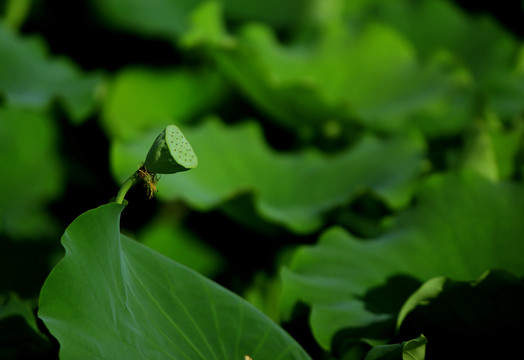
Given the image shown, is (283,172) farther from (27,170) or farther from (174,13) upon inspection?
(174,13)

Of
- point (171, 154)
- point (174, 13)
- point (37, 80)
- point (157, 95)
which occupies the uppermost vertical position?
point (171, 154)

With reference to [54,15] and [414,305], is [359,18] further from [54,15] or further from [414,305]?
[414,305]

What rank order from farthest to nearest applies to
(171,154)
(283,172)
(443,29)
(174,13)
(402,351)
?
1. (443,29)
2. (174,13)
3. (283,172)
4. (402,351)
5. (171,154)

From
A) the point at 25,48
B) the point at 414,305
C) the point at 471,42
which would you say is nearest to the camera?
the point at 414,305

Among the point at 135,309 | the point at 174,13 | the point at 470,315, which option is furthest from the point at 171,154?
the point at 174,13

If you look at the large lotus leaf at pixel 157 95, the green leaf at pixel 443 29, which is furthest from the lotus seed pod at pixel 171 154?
the green leaf at pixel 443 29

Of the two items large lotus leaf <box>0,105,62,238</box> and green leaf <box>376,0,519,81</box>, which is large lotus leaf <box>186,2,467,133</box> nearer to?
green leaf <box>376,0,519,81</box>

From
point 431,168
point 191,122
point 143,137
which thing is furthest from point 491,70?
point 143,137
